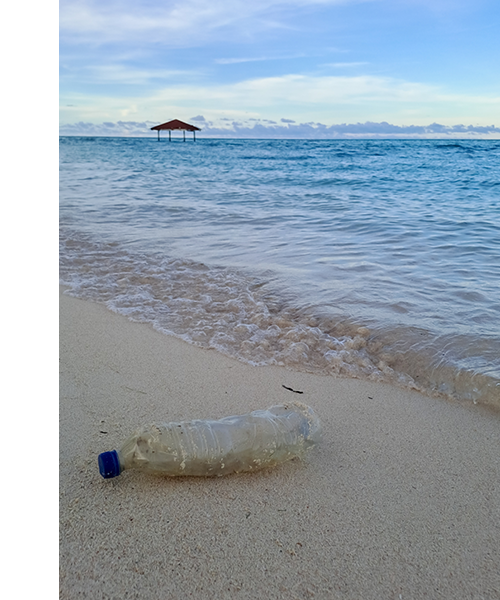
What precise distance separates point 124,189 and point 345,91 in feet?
31.0

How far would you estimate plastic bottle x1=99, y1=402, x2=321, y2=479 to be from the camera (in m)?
1.24

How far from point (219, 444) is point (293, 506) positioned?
27 centimetres

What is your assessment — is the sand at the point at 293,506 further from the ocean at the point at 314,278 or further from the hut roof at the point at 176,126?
the hut roof at the point at 176,126

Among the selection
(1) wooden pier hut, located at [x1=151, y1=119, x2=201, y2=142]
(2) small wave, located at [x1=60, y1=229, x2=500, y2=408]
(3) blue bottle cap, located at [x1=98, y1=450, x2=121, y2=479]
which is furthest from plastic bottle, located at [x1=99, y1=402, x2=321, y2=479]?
(1) wooden pier hut, located at [x1=151, y1=119, x2=201, y2=142]

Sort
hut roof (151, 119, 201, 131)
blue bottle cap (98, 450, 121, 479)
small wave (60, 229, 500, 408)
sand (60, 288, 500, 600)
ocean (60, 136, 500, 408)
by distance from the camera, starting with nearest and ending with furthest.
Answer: sand (60, 288, 500, 600) < blue bottle cap (98, 450, 121, 479) < small wave (60, 229, 500, 408) < ocean (60, 136, 500, 408) < hut roof (151, 119, 201, 131)

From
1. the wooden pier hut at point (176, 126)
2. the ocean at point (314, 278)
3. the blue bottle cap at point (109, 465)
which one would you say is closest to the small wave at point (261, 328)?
the ocean at point (314, 278)

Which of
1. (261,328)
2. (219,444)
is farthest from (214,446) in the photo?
(261,328)

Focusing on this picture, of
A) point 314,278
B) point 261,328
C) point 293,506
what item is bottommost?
point 293,506

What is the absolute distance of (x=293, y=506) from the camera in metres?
1.17

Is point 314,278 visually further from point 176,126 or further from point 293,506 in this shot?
point 176,126

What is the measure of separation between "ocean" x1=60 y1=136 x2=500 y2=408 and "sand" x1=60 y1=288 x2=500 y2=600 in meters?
0.32

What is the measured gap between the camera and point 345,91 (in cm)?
1484

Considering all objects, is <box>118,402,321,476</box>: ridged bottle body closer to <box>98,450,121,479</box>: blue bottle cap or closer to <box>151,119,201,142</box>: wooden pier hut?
<box>98,450,121,479</box>: blue bottle cap

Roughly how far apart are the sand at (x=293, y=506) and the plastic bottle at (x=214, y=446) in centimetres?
3
